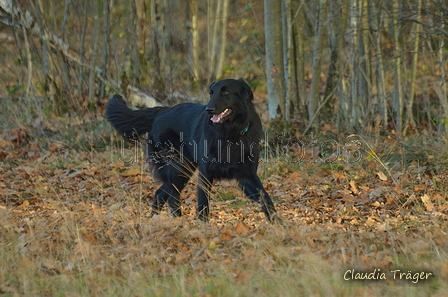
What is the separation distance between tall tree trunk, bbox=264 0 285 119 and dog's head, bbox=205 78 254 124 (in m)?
3.31

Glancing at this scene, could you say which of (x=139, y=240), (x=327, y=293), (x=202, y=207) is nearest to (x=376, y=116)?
(x=202, y=207)

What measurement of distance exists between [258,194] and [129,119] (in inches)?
87.7

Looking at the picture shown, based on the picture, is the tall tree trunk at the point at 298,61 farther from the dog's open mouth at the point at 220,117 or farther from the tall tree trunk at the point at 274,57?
the dog's open mouth at the point at 220,117

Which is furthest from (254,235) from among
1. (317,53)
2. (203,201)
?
(317,53)

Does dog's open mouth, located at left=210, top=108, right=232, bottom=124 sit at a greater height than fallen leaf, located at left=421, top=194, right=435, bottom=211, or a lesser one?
greater

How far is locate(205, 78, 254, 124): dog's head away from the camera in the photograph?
5449 mm

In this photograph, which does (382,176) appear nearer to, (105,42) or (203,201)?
(203,201)

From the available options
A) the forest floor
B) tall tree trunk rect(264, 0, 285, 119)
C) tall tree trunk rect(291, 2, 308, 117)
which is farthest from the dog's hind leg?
tall tree trunk rect(291, 2, 308, 117)

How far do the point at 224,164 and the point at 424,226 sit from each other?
2.06 m

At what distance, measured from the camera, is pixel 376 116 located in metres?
10.1

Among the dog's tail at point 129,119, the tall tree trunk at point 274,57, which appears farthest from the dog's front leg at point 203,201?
the tall tree trunk at point 274,57

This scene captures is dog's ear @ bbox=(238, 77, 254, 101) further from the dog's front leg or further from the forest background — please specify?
the forest background

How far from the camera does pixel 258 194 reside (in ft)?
17.9

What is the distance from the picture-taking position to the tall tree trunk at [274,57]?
870 centimetres
